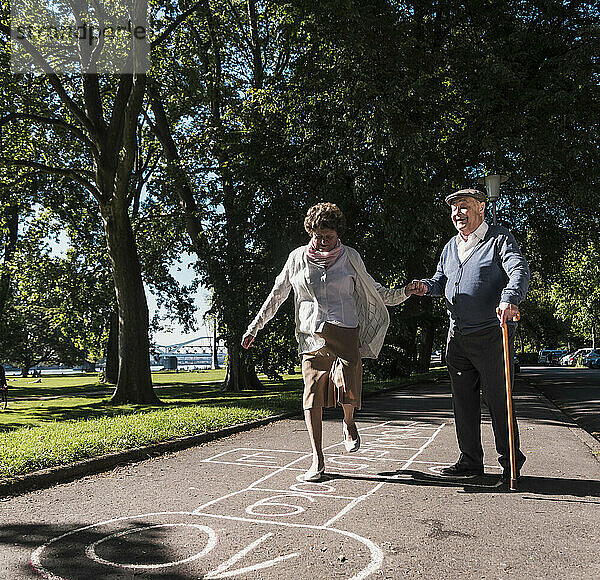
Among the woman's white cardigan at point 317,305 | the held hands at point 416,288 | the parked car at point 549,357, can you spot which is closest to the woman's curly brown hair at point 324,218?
the woman's white cardigan at point 317,305

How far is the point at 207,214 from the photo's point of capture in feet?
71.2

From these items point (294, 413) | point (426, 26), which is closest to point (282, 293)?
point (294, 413)

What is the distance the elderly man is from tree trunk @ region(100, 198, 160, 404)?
43.9 ft

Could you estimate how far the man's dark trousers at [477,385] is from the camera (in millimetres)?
5852

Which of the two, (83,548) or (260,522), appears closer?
(83,548)

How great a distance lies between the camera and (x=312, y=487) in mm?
5922

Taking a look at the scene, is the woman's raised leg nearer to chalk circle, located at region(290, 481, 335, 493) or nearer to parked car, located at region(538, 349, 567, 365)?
chalk circle, located at region(290, 481, 335, 493)

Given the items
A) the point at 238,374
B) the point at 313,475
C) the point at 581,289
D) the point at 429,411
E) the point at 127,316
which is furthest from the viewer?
the point at 581,289

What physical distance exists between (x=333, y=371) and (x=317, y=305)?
0.64m

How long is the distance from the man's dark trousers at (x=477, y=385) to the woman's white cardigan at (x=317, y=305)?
0.70 m

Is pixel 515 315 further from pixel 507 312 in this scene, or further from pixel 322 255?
pixel 322 255

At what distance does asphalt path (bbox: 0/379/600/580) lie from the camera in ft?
12.5

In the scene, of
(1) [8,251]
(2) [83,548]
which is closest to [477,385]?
(2) [83,548]

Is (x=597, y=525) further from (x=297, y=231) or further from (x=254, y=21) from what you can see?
(x=254, y=21)
